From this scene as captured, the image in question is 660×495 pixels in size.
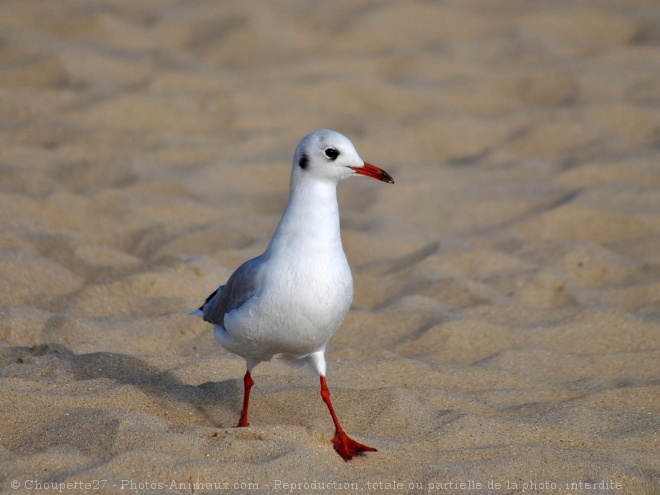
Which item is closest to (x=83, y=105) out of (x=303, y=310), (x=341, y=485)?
(x=303, y=310)

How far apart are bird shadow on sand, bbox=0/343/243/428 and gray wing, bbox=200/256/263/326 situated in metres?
0.33

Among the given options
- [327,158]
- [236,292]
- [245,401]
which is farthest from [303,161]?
[245,401]

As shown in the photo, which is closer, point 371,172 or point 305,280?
point 305,280

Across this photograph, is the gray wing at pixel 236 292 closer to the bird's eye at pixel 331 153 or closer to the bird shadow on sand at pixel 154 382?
the bird shadow on sand at pixel 154 382

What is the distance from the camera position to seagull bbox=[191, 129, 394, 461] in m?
3.32

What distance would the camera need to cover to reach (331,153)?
3492 mm

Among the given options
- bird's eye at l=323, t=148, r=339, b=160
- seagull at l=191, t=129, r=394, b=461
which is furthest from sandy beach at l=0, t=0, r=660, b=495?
bird's eye at l=323, t=148, r=339, b=160

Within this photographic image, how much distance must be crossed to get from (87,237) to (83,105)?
211cm

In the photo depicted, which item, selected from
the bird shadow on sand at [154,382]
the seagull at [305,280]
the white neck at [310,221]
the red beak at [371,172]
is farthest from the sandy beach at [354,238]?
the red beak at [371,172]

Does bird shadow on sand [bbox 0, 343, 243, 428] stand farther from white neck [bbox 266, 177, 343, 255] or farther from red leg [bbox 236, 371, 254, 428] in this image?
white neck [bbox 266, 177, 343, 255]

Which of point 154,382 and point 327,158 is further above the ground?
point 327,158

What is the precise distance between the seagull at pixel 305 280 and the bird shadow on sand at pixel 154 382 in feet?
0.86

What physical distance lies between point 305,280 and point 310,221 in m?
0.25

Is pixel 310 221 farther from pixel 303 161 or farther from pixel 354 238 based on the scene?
pixel 354 238
